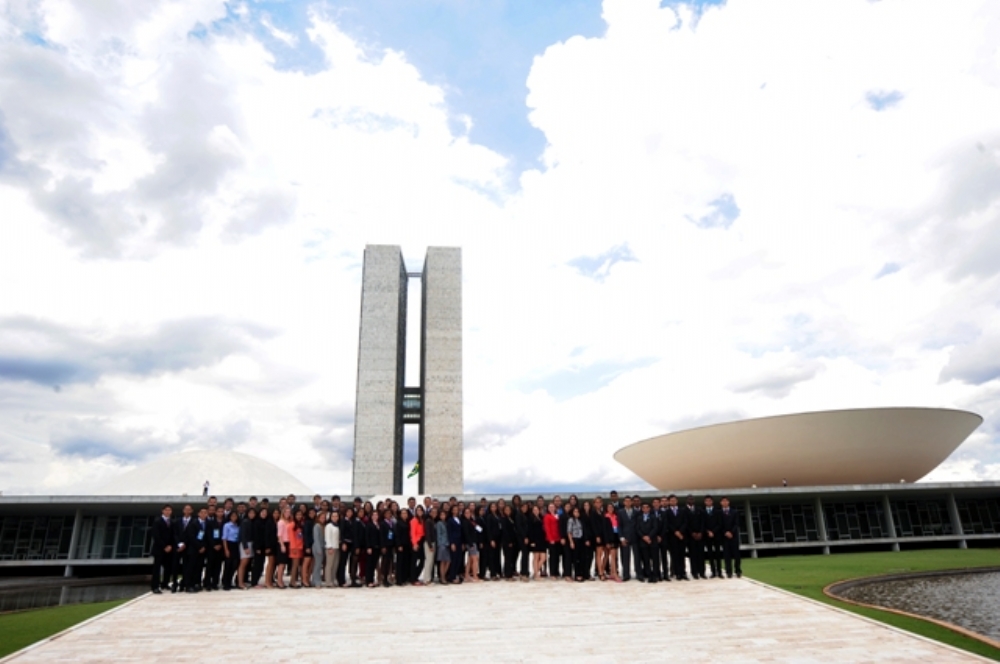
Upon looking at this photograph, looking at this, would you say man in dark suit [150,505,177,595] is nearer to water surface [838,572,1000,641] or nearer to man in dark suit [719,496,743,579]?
man in dark suit [719,496,743,579]

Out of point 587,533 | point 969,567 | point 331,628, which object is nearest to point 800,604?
point 587,533

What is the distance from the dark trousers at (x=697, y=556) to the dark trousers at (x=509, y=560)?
9.19 feet

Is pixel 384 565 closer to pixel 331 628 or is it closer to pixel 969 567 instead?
pixel 331 628

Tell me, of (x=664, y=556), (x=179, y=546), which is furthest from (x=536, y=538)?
(x=179, y=546)

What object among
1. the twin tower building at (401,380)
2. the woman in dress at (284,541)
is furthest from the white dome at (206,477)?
the woman in dress at (284,541)

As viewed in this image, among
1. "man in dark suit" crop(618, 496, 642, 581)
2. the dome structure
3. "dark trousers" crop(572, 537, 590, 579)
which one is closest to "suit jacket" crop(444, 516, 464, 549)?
"dark trousers" crop(572, 537, 590, 579)

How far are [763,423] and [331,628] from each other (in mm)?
19932

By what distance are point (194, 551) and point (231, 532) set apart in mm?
544

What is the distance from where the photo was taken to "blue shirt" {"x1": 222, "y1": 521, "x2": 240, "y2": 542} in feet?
31.4

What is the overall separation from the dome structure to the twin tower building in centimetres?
1338

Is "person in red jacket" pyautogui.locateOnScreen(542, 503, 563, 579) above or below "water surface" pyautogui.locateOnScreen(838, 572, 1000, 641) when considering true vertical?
above

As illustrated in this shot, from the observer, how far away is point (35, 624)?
7.75 metres

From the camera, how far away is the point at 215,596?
895cm

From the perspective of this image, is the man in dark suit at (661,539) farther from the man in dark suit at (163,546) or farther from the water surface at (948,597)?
the man in dark suit at (163,546)
